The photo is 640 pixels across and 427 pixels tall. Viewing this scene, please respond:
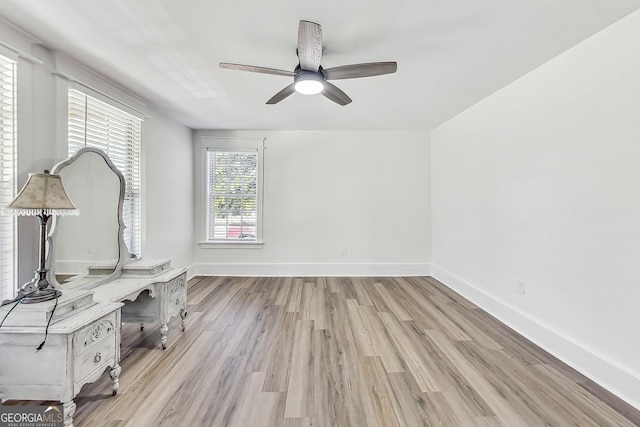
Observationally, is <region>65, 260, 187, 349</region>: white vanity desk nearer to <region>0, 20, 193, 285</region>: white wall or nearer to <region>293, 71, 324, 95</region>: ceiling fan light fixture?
<region>0, 20, 193, 285</region>: white wall

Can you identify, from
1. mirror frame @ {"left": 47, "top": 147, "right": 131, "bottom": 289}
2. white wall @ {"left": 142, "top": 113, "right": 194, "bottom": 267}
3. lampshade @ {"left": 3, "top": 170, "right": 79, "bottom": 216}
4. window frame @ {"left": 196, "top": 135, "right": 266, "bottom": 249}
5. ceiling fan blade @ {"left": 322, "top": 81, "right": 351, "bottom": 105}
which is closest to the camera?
lampshade @ {"left": 3, "top": 170, "right": 79, "bottom": 216}

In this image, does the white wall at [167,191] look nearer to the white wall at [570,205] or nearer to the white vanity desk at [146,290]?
the white vanity desk at [146,290]

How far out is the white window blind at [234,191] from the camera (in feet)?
14.3

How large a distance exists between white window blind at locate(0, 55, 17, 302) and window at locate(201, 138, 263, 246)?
2.61 metres

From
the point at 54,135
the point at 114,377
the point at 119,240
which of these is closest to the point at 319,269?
the point at 119,240

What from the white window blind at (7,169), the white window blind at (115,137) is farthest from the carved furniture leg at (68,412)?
the white window blind at (115,137)

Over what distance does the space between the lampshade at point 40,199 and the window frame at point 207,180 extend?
9.03 feet

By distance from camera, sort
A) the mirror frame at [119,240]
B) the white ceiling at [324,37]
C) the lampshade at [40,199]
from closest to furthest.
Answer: the lampshade at [40,199] < the white ceiling at [324,37] < the mirror frame at [119,240]

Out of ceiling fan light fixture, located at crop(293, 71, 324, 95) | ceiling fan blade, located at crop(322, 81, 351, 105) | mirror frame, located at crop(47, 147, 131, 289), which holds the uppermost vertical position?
ceiling fan blade, located at crop(322, 81, 351, 105)

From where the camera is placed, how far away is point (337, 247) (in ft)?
14.2

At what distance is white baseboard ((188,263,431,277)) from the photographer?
431 centimetres

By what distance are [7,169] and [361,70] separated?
250 cm

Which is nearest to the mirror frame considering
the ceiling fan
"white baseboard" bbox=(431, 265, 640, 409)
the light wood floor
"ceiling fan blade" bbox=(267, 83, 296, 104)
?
the light wood floor

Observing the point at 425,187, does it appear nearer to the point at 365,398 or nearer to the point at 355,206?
the point at 355,206
